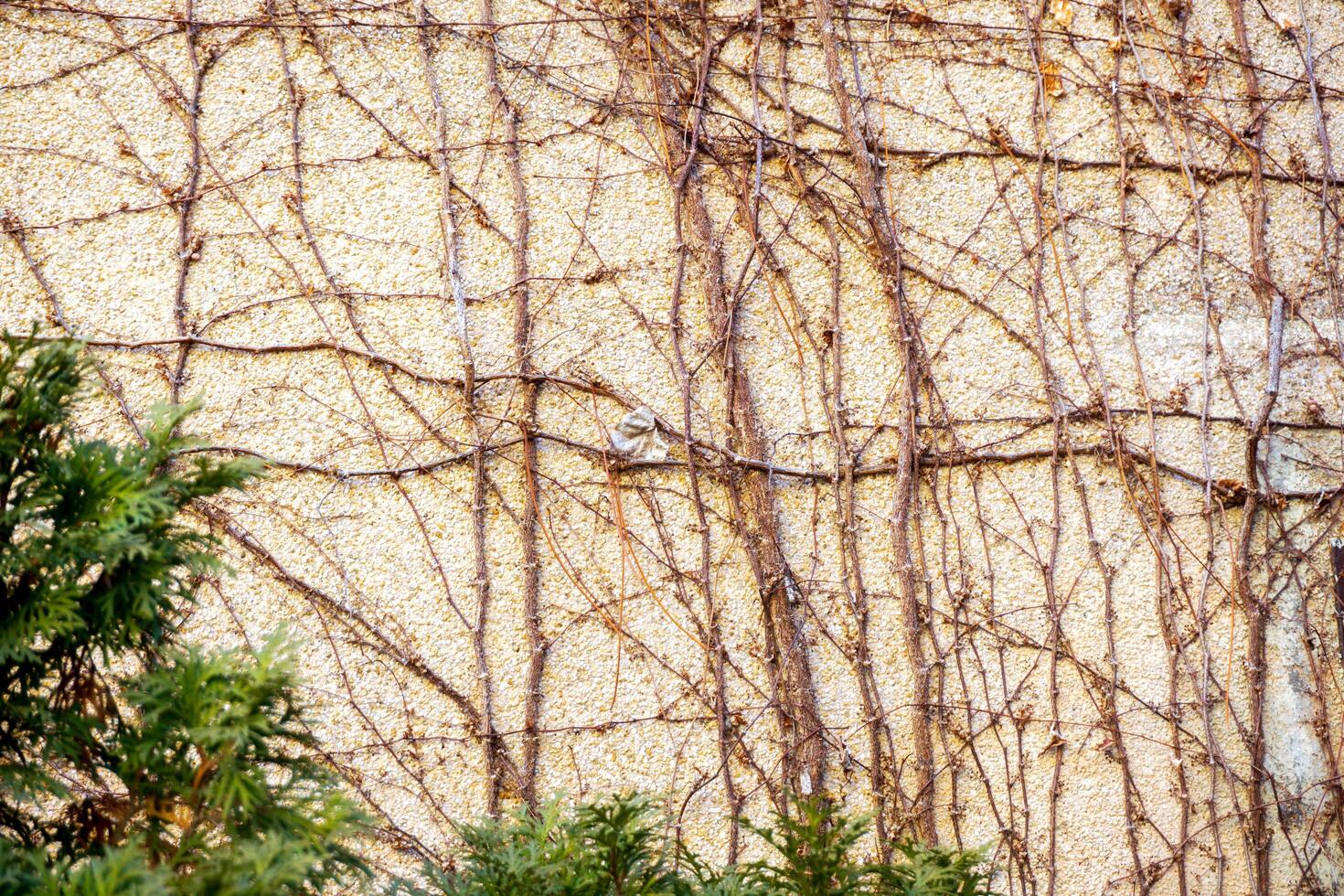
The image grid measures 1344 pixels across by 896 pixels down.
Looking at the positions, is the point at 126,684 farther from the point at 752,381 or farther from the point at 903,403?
the point at 903,403

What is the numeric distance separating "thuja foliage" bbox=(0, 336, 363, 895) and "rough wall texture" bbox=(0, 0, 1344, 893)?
4.77ft

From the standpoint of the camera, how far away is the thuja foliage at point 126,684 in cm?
145

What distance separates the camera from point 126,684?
157 centimetres

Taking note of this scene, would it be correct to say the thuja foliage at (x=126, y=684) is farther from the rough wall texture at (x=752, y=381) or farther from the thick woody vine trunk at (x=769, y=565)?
the thick woody vine trunk at (x=769, y=565)

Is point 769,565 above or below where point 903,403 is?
below

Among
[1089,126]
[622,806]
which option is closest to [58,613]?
[622,806]

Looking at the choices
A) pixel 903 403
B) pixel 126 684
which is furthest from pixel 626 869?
pixel 903 403

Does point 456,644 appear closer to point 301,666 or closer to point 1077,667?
point 301,666

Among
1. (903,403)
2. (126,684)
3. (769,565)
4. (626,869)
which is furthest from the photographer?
(903,403)

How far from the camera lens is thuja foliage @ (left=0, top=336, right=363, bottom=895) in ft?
4.76

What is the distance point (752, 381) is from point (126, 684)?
83.4 inches

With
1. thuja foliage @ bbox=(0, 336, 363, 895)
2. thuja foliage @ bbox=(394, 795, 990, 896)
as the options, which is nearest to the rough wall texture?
thuja foliage @ bbox=(394, 795, 990, 896)

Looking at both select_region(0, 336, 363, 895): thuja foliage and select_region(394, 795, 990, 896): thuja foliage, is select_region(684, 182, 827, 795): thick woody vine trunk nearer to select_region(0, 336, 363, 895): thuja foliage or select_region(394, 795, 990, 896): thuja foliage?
select_region(394, 795, 990, 896): thuja foliage

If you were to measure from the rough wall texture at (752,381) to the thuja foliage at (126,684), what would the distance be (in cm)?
146
